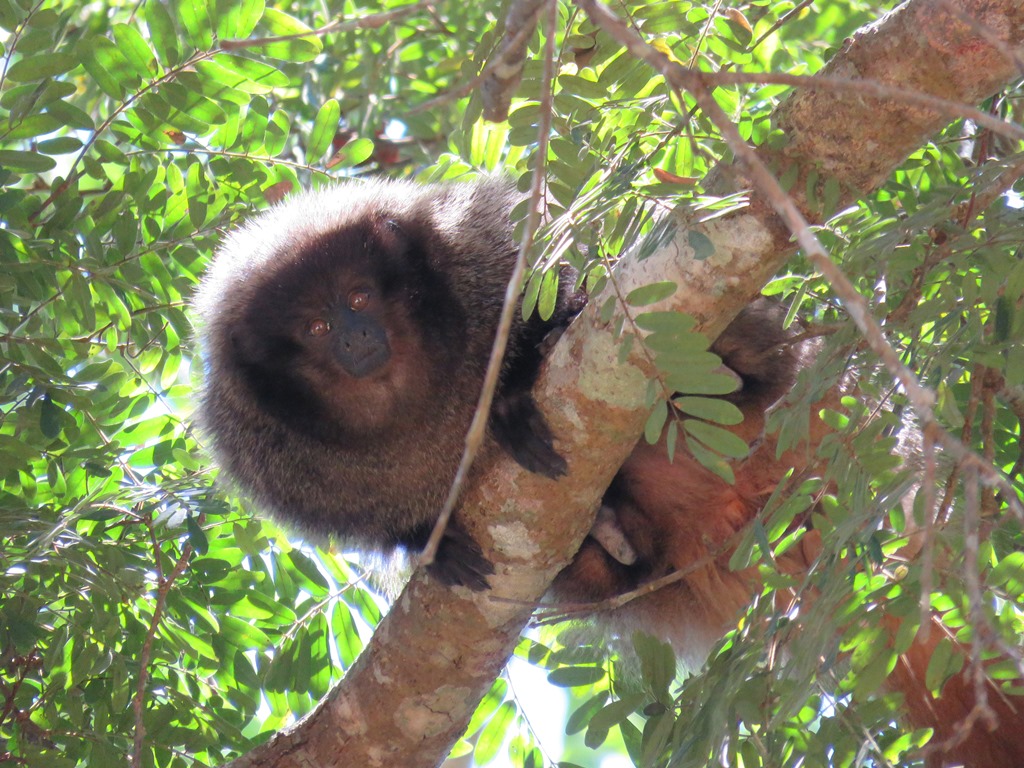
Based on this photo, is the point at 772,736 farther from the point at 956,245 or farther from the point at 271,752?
the point at 271,752

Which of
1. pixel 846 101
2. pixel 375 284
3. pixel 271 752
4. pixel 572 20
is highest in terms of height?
pixel 572 20

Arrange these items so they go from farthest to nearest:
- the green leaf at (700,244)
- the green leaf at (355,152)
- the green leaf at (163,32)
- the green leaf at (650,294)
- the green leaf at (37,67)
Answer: the green leaf at (355,152)
the green leaf at (163,32)
the green leaf at (37,67)
the green leaf at (650,294)
the green leaf at (700,244)

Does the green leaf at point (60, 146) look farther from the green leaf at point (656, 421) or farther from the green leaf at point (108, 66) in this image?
the green leaf at point (656, 421)

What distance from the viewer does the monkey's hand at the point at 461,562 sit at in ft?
9.25

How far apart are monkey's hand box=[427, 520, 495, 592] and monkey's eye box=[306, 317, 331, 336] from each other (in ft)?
2.67

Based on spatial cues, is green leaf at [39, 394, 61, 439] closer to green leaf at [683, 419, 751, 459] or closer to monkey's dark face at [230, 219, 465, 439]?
monkey's dark face at [230, 219, 465, 439]

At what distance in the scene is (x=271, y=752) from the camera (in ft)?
9.84

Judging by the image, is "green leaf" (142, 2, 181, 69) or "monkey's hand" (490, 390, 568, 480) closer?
"monkey's hand" (490, 390, 568, 480)

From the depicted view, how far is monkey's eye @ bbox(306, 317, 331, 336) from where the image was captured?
10.8ft

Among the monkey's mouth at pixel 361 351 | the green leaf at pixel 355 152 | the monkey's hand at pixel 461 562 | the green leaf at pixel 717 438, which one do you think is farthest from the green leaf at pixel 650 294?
the green leaf at pixel 355 152

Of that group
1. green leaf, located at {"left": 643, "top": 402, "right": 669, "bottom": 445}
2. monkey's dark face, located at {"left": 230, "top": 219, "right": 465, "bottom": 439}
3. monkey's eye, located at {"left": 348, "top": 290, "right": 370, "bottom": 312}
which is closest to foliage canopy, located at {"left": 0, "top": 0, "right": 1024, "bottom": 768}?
green leaf, located at {"left": 643, "top": 402, "right": 669, "bottom": 445}

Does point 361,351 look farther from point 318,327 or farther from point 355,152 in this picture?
point 355,152

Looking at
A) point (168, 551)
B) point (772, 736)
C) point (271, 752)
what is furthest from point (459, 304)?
point (772, 736)

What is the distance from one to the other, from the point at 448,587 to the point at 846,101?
1591 mm
